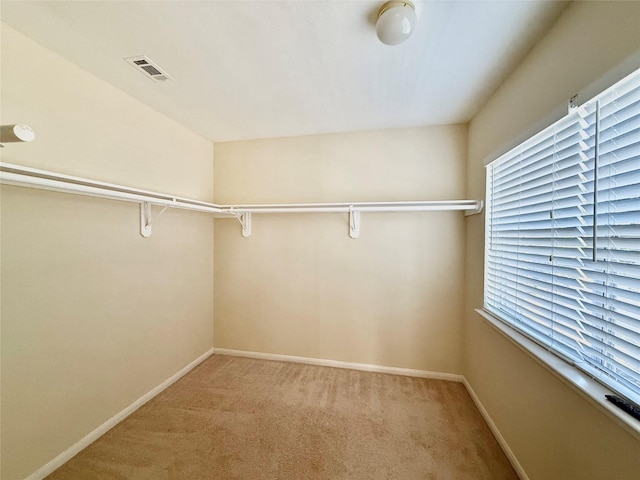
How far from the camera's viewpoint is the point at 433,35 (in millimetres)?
1294

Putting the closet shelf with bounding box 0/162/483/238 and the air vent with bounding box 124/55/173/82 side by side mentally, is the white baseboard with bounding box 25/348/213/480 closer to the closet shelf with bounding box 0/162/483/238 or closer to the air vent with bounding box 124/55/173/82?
the closet shelf with bounding box 0/162/483/238

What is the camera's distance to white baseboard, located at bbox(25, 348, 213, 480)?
1418 millimetres

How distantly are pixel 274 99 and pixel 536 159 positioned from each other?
69.7 inches

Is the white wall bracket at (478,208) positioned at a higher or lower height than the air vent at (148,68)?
lower

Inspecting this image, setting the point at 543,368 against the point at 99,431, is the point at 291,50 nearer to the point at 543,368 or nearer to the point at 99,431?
the point at 543,368

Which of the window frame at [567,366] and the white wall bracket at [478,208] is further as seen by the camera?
the white wall bracket at [478,208]

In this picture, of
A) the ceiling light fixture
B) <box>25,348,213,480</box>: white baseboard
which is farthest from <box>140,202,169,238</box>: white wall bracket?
the ceiling light fixture

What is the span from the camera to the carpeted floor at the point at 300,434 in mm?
1462

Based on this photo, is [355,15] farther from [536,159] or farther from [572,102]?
[536,159]

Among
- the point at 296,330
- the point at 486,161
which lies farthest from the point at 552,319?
the point at 296,330

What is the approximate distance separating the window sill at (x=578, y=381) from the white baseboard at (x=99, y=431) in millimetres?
2700

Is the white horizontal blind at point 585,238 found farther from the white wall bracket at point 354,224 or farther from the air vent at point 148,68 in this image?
the air vent at point 148,68

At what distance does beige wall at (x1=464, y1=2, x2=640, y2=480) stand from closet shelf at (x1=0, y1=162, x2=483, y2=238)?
427mm

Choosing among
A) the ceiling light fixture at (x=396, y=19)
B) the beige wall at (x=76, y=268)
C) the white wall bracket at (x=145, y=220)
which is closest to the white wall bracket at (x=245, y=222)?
the beige wall at (x=76, y=268)
